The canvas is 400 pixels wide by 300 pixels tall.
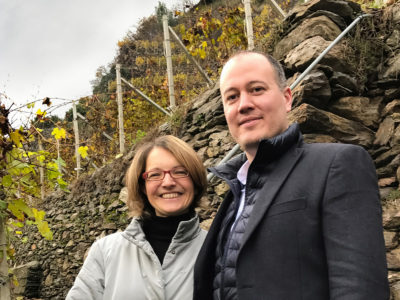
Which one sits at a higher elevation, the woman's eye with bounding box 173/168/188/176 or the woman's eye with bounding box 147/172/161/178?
the woman's eye with bounding box 147/172/161/178

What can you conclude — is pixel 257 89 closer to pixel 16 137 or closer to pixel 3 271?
pixel 16 137

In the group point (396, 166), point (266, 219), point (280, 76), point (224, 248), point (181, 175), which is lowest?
point (396, 166)

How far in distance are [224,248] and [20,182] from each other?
7.55ft

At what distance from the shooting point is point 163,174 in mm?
1862

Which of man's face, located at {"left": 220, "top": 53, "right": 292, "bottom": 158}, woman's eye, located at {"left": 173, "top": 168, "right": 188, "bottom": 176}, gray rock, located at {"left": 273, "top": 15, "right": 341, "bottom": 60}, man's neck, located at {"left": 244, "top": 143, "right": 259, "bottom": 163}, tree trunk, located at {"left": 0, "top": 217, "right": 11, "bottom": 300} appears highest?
gray rock, located at {"left": 273, "top": 15, "right": 341, "bottom": 60}

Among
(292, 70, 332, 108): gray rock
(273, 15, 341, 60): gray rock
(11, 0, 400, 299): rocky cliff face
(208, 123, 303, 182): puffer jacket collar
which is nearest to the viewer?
(208, 123, 303, 182): puffer jacket collar

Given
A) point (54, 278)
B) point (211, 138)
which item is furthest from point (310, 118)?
point (54, 278)

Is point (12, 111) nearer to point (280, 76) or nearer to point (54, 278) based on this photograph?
point (280, 76)

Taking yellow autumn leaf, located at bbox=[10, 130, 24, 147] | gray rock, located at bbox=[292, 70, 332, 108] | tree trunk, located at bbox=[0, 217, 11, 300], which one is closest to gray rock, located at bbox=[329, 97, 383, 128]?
gray rock, located at bbox=[292, 70, 332, 108]

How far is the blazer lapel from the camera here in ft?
3.72

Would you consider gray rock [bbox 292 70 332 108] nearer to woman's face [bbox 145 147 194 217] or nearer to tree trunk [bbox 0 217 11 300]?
woman's face [bbox 145 147 194 217]

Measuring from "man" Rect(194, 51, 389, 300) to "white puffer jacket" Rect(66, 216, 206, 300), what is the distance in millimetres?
279

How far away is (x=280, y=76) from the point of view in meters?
1.50

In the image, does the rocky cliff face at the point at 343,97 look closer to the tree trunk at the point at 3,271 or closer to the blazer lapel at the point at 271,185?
the blazer lapel at the point at 271,185
